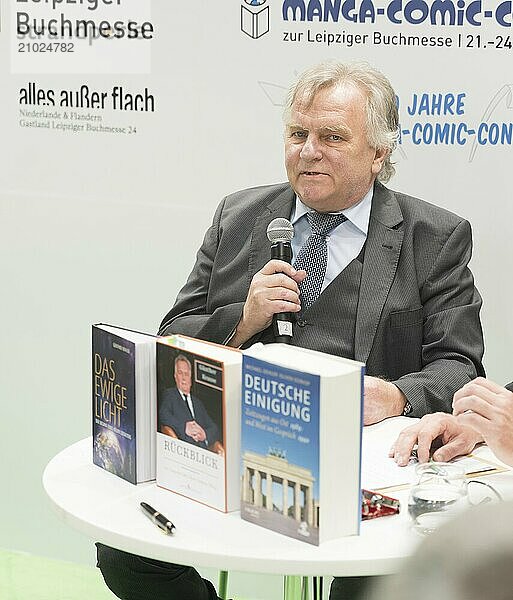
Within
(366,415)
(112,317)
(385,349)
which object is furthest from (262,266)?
(112,317)

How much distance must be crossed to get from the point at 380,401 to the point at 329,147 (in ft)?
2.67

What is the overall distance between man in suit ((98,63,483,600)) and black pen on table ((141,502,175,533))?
3.15 feet

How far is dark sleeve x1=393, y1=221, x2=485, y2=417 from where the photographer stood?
8.68 ft

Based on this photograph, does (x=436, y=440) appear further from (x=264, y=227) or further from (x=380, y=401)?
(x=264, y=227)

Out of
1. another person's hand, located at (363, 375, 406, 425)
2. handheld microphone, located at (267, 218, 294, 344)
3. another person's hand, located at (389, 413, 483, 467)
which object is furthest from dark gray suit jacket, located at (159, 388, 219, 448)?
handheld microphone, located at (267, 218, 294, 344)

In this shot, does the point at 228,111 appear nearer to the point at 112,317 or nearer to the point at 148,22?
the point at 148,22

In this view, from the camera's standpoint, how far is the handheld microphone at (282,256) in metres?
2.67

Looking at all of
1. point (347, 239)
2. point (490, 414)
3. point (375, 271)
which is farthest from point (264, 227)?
point (490, 414)

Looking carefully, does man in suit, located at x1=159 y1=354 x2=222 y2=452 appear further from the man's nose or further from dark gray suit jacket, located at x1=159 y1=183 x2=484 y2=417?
the man's nose

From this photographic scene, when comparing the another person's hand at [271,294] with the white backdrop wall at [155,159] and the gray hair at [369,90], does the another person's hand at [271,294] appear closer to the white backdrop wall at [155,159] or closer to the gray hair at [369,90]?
the gray hair at [369,90]

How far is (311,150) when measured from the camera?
9.18ft

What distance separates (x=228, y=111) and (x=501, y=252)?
1063mm

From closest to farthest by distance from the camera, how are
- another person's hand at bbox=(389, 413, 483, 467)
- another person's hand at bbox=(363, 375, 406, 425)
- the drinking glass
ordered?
the drinking glass
another person's hand at bbox=(389, 413, 483, 467)
another person's hand at bbox=(363, 375, 406, 425)

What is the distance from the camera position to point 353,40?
320cm
